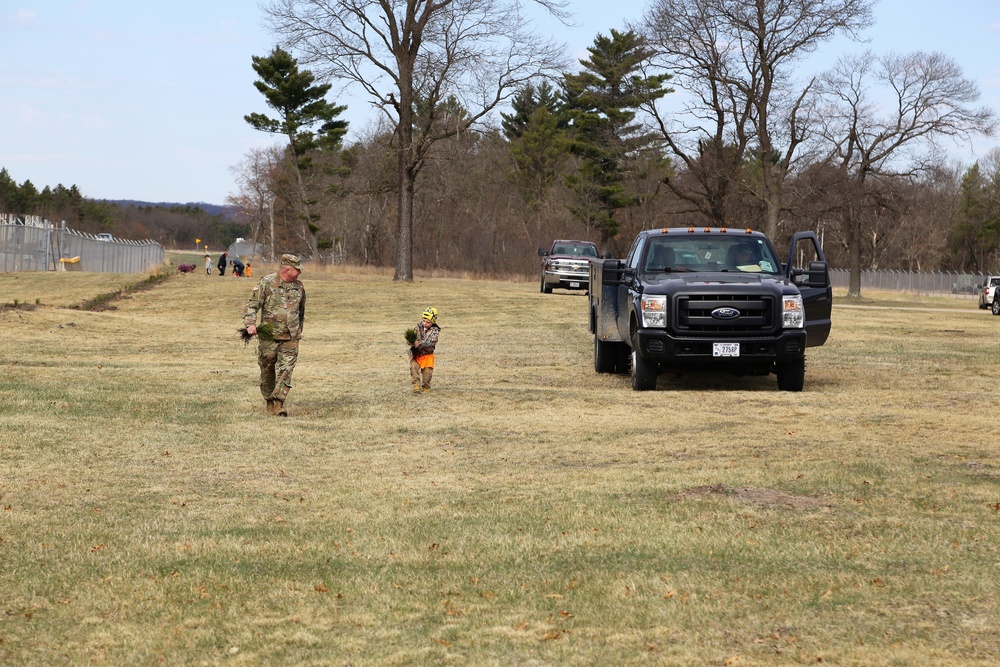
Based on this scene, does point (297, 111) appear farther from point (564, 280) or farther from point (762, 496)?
point (762, 496)

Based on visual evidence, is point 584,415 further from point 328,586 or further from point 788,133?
point 788,133

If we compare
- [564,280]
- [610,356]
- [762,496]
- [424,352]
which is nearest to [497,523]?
[762,496]

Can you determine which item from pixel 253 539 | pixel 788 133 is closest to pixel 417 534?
pixel 253 539

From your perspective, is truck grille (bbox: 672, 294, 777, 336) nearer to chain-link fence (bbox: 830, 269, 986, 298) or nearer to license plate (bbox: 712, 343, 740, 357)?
license plate (bbox: 712, 343, 740, 357)

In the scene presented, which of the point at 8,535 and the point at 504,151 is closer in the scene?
the point at 8,535

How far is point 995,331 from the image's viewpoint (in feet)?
101

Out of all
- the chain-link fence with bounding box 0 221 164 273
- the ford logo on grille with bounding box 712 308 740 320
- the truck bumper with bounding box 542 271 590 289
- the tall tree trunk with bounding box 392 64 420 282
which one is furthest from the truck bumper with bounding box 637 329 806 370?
the chain-link fence with bounding box 0 221 164 273

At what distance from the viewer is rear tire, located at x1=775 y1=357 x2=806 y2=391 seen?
16.3m

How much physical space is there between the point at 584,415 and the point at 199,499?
18.9ft

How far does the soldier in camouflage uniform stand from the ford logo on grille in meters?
5.17

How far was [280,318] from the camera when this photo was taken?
13570 millimetres

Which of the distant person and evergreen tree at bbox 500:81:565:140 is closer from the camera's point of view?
the distant person

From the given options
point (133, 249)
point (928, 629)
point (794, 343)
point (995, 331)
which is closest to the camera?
point (928, 629)

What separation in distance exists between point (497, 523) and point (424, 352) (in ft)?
26.9
